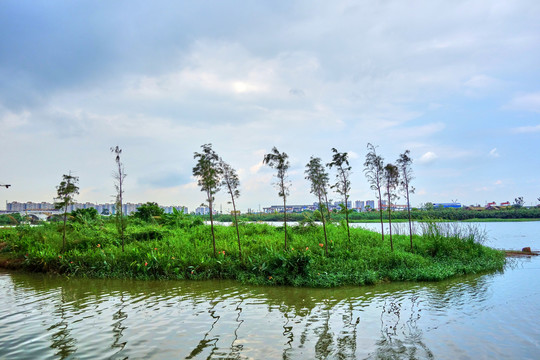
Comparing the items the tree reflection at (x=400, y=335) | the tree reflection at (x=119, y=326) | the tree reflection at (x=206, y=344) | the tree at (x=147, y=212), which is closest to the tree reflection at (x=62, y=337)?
the tree reflection at (x=119, y=326)

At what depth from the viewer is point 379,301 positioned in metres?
7.72

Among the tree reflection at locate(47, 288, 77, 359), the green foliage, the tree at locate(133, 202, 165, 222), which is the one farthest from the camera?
the tree at locate(133, 202, 165, 222)

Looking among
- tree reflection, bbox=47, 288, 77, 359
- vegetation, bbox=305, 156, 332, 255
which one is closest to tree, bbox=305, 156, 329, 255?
vegetation, bbox=305, 156, 332, 255

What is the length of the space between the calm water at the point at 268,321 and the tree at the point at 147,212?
30.6 feet

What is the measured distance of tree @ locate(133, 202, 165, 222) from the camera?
19062mm

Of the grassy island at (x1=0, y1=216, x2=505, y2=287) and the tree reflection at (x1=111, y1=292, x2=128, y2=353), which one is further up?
the grassy island at (x1=0, y1=216, x2=505, y2=287)

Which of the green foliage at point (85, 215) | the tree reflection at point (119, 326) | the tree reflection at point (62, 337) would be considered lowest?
the tree reflection at point (119, 326)

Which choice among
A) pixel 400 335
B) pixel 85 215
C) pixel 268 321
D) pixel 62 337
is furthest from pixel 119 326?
pixel 85 215

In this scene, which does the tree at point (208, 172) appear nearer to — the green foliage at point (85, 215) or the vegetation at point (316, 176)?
the vegetation at point (316, 176)

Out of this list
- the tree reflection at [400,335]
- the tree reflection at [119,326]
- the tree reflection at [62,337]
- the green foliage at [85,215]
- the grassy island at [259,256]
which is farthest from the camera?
the green foliage at [85,215]

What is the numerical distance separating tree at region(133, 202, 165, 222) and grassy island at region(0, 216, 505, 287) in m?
3.75

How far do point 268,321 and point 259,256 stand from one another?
13.9 ft

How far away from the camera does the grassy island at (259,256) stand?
32.3 ft

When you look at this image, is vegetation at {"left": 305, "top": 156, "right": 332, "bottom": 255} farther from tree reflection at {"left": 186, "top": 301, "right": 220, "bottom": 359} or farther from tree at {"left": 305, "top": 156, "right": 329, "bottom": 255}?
tree reflection at {"left": 186, "top": 301, "right": 220, "bottom": 359}
